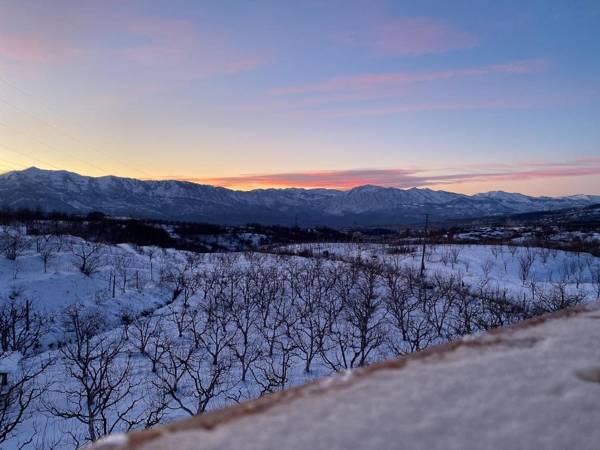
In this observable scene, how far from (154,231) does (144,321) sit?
54919mm

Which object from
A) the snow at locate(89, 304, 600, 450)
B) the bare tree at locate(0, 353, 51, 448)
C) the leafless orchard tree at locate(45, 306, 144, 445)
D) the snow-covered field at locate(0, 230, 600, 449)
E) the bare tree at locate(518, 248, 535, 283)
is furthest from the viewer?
the bare tree at locate(518, 248, 535, 283)

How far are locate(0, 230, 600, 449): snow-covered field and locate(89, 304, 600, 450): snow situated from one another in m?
11.7

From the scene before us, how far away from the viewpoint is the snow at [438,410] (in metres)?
0.75

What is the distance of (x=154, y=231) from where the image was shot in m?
79.4

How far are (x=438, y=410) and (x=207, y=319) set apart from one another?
99.7 ft

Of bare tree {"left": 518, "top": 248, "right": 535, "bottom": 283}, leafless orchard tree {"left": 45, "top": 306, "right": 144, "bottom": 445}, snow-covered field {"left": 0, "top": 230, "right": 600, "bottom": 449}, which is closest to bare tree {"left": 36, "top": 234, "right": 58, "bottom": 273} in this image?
snow-covered field {"left": 0, "top": 230, "right": 600, "bottom": 449}

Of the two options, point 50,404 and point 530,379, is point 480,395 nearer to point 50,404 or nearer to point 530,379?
point 530,379

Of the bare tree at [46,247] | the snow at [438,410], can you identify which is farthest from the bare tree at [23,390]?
the bare tree at [46,247]

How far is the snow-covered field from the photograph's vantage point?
16250 millimetres

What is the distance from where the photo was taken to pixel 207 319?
29.5 m

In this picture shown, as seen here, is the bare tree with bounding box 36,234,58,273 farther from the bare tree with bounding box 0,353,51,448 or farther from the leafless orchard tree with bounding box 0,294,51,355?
the bare tree with bounding box 0,353,51,448

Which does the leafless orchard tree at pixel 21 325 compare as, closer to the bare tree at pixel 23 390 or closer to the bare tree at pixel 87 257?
the bare tree at pixel 23 390

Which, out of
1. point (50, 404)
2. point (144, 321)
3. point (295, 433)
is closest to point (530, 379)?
point (295, 433)

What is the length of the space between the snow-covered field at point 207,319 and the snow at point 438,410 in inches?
462
